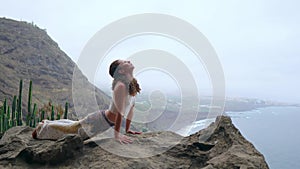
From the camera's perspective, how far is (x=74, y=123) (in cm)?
385

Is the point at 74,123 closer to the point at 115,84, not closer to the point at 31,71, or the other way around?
the point at 115,84

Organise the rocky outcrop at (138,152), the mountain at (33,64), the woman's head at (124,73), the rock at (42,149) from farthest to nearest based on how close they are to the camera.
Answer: the mountain at (33,64)
the woman's head at (124,73)
the rock at (42,149)
the rocky outcrop at (138,152)

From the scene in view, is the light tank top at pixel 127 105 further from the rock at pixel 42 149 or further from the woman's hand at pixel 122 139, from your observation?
the rock at pixel 42 149

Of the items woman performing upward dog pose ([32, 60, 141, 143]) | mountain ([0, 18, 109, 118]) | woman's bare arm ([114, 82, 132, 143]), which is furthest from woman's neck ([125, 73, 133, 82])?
mountain ([0, 18, 109, 118])

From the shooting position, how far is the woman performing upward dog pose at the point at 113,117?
3611 millimetres

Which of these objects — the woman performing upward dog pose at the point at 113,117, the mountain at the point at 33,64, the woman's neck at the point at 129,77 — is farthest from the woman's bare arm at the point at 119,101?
the mountain at the point at 33,64

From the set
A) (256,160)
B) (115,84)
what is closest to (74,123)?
(115,84)

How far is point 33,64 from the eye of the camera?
3744cm

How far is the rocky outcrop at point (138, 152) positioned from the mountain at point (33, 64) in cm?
2318

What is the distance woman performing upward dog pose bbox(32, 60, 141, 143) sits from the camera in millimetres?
3611

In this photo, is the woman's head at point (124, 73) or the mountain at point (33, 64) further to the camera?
the mountain at point (33, 64)

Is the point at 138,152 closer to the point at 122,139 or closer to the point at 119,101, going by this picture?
the point at 122,139

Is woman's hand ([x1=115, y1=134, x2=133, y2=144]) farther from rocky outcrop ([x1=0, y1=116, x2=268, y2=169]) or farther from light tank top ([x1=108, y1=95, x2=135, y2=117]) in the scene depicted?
light tank top ([x1=108, y1=95, x2=135, y2=117])

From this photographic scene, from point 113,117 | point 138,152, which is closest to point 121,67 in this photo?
point 113,117
